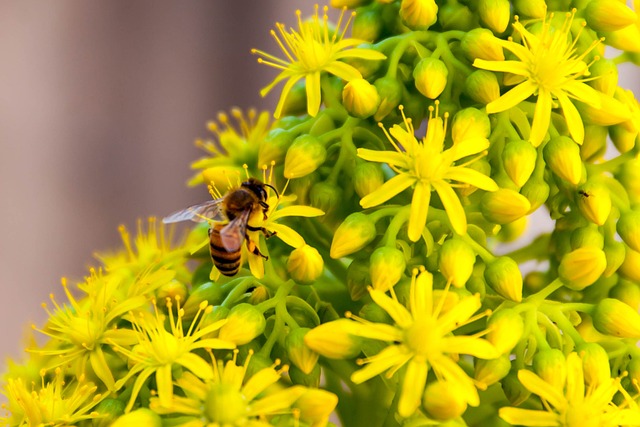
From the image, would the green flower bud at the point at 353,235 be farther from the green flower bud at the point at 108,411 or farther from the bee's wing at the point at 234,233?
the green flower bud at the point at 108,411

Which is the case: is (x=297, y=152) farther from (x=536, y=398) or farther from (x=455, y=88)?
(x=536, y=398)

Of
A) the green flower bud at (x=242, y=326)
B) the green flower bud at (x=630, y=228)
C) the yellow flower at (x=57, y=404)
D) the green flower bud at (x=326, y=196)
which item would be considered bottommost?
the yellow flower at (x=57, y=404)

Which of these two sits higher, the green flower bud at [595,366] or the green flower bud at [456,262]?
the green flower bud at [456,262]

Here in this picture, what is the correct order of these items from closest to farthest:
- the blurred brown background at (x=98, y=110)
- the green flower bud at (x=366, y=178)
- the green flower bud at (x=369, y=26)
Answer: the green flower bud at (x=366, y=178) → the green flower bud at (x=369, y=26) → the blurred brown background at (x=98, y=110)

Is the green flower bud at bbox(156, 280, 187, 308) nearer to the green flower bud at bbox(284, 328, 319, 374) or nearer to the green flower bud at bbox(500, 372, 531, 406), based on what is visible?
the green flower bud at bbox(284, 328, 319, 374)

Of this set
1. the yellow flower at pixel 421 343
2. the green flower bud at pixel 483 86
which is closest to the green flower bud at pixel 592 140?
the green flower bud at pixel 483 86

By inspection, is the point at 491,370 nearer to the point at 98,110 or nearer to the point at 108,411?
the point at 108,411
